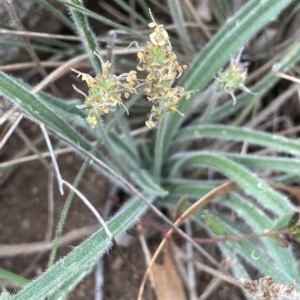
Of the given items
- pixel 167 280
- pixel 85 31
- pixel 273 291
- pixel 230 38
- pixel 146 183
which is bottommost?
pixel 167 280

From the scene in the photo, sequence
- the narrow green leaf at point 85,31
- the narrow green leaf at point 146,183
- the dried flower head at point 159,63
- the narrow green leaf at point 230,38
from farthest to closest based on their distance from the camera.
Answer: the narrow green leaf at point 146,183, the narrow green leaf at point 230,38, the narrow green leaf at point 85,31, the dried flower head at point 159,63

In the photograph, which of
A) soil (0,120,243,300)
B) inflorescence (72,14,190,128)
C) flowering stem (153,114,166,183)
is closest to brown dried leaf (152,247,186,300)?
soil (0,120,243,300)

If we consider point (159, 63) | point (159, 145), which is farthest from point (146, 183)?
point (159, 63)

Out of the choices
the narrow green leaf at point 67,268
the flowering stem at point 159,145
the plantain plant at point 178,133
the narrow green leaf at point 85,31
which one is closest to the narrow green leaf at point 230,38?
the plantain plant at point 178,133

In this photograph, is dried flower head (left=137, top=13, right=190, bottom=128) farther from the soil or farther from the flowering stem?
the soil

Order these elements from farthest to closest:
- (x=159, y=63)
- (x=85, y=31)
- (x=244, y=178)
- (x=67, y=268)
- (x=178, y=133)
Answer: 1. (x=178, y=133)
2. (x=244, y=178)
3. (x=85, y=31)
4. (x=67, y=268)
5. (x=159, y=63)

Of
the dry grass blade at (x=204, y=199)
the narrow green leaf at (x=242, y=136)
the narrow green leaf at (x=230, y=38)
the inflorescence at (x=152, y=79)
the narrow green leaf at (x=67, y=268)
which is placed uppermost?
the inflorescence at (x=152, y=79)

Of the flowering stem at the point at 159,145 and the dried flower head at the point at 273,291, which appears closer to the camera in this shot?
the dried flower head at the point at 273,291

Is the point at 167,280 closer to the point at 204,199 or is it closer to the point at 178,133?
the point at 204,199

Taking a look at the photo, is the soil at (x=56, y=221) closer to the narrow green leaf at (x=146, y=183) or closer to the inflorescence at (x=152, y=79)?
the narrow green leaf at (x=146, y=183)
